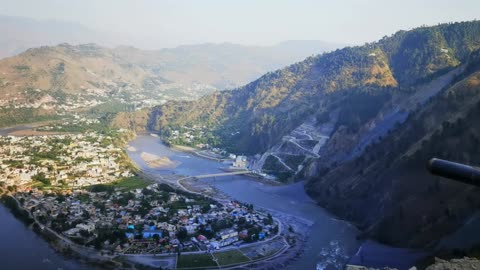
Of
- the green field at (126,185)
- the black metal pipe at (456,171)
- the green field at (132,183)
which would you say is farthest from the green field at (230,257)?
the black metal pipe at (456,171)

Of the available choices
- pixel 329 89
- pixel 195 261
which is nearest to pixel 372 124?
Result: pixel 329 89

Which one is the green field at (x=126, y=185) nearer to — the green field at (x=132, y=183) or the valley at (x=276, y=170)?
the green field at (x=132, y=183)

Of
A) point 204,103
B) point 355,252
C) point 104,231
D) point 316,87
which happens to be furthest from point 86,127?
point 355,252

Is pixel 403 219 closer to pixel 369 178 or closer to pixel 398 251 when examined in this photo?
pixel 398 251

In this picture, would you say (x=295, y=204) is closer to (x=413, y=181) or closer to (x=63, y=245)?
(x=413, y=181)

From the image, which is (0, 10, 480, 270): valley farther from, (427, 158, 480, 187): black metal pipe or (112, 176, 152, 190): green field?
(427, 158, 480, 187): black metal pipe

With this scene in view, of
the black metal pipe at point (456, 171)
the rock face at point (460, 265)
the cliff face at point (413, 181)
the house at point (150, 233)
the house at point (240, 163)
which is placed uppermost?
the black metal pipe at point (456, 171)
